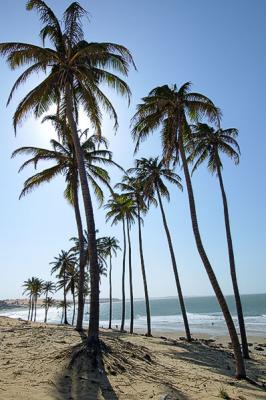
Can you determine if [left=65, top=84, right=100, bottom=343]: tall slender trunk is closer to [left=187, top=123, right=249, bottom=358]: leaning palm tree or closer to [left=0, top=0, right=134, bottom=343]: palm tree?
[left=0, top=0, right=134, bottom=343]: palm tree

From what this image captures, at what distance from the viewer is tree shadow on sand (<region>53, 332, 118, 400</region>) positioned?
8.46 metres

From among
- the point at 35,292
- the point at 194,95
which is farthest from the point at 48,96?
the point at 35,292

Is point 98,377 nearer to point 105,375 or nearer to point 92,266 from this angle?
point 105,375

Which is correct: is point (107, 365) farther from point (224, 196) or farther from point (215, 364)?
point (224, 196)

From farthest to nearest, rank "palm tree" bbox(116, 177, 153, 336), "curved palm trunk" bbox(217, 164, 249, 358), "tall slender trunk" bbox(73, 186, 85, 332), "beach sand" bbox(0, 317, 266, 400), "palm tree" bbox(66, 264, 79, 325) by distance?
"palm tree" bbox(66, 264, 79, 325) < "palm tree" bbox(116, 177, 153, 336) < "curved palm trunk" bbox(217, 164, 249, 358) < "tall slender trunk" bbox(73, 186, 85, 332) < "beach sand" bbox(0, 317, 266, 400)

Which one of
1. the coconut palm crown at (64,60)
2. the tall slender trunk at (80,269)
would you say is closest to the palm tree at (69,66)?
the coconut palm crown at (64,60)

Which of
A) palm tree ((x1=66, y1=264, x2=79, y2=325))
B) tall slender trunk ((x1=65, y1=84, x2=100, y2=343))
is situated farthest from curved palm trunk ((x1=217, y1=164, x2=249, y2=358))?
palm tree ((x1=66, y1=264, x2=79, y2=325))

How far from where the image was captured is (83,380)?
30.8 feet

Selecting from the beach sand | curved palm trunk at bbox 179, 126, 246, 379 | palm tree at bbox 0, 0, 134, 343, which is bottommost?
the beach sand

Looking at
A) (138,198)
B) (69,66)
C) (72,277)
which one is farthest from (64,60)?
(72,277)

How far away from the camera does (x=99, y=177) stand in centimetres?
2258

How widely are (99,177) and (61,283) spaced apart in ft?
124

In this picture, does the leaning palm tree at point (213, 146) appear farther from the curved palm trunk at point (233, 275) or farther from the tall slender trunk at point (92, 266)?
the tall slender trunk at point (92, 266)

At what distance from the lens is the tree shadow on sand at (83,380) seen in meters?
8.46
